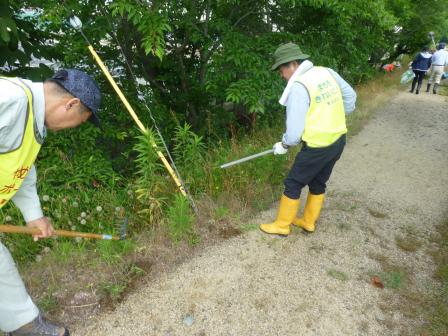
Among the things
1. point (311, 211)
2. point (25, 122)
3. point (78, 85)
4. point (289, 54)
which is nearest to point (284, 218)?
point (311, 211)

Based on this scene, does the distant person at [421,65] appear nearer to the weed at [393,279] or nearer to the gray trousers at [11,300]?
the weed at [393,279]

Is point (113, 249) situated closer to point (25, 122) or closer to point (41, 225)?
point (41, 225)

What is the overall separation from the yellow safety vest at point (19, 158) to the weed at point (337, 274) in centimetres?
247

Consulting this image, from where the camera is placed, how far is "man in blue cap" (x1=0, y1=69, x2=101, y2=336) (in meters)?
1.67

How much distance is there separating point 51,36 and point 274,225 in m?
3.74

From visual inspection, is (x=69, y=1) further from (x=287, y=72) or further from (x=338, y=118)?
(x=338, y=118)

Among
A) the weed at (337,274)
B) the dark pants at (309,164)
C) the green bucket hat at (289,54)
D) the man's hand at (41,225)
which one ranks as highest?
the green bucket hat at (289,54)

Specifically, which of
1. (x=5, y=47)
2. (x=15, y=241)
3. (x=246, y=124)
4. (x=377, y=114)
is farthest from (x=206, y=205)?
(x=377, y=114)

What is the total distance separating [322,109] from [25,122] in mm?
2166

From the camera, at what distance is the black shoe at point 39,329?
219cm

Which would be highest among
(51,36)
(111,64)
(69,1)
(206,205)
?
(69,1)

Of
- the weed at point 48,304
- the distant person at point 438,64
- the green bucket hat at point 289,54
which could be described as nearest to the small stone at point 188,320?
the weed at point 48,304

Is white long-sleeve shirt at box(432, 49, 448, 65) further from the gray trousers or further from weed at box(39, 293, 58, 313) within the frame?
the gray trousers

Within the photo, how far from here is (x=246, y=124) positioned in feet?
23.0
